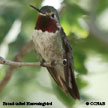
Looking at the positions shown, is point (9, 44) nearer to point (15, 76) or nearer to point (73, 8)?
point (15, 76)

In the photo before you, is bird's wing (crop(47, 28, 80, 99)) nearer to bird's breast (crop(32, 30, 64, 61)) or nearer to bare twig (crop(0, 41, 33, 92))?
bird's breast (crop(32, 30, 64, 61))

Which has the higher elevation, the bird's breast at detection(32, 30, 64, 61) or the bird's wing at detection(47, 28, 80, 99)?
the bird's breast at detection(32, 30, 64, 61)

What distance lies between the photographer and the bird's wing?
2.76 meters

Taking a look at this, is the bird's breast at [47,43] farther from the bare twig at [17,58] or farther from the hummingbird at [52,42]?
the bare twig at [17,58]

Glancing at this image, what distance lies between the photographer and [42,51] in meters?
2.76

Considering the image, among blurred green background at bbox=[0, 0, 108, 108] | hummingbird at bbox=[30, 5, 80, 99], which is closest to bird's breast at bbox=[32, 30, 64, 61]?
hummingbird at bbox=[30, 5, 80, 99]

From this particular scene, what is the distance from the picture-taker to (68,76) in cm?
286

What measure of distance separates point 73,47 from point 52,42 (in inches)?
9.7

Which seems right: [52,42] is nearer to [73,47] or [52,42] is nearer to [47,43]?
[47,43]

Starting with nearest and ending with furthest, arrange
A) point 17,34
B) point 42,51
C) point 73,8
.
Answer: point 42,51 < point 73,8 < point 17,34

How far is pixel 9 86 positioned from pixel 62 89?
517 millimetres

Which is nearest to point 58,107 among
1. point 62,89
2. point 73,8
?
point 62,89

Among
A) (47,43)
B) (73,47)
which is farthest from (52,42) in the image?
(73,47)

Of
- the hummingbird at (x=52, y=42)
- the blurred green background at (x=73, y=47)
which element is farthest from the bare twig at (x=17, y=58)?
the hummingbird at (x=52, y=42)
